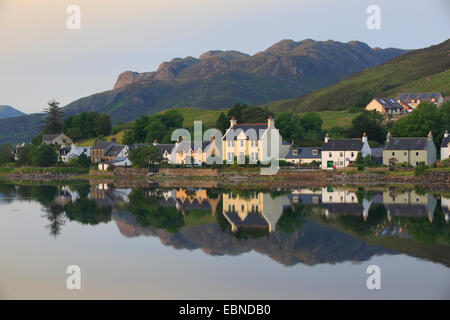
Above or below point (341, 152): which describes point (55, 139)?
above

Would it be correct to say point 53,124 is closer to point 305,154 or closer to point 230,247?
point 305,154

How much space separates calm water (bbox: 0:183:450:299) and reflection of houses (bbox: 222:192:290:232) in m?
0.13

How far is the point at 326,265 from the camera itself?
21.0 m

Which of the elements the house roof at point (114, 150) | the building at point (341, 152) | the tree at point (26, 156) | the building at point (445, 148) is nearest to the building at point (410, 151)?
the building at point (445, 148)

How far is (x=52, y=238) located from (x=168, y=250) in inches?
303

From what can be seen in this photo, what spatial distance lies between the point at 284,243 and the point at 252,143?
157 feet

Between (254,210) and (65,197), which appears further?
(65,197)

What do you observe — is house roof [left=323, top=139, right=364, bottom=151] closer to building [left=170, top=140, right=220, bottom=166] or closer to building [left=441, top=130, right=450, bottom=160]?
building [left=441, top=130, right=450, bottom=160]

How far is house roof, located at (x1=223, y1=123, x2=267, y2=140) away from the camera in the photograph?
240 ft

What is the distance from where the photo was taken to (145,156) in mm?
78562

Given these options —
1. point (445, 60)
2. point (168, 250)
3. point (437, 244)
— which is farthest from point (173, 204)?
point (445, 60)

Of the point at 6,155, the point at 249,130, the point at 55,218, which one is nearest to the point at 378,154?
the point at 249,130
